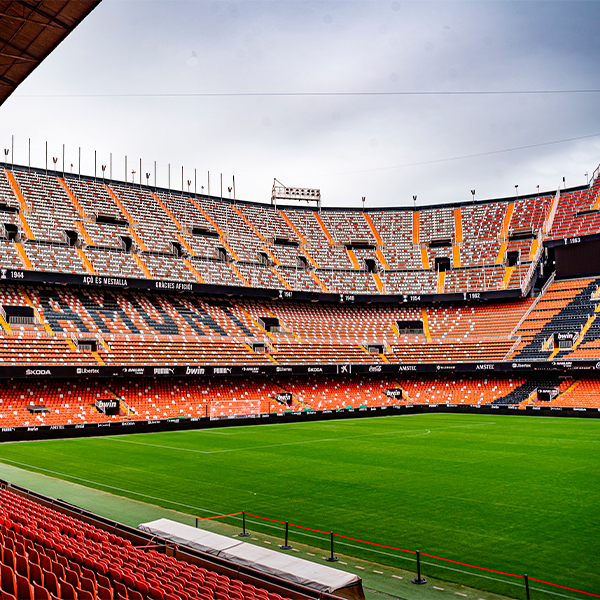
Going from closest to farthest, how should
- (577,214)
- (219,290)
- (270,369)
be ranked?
1. (270,369)
2. (219,290)
3. (577,214)

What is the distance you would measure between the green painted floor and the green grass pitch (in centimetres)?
70

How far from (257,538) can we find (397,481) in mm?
7987

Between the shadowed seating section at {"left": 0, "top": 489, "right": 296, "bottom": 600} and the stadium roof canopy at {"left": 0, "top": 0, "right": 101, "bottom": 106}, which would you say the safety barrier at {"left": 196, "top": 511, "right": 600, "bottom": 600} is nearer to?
the shadowed seating section at {"left": 0, "top": 489, "right": 296, "bottom": 600}

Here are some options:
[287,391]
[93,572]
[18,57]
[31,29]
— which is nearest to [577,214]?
[287,391]

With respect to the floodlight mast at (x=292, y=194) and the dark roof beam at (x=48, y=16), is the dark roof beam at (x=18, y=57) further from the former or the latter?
the floodlight mast at (x=292, y=194)

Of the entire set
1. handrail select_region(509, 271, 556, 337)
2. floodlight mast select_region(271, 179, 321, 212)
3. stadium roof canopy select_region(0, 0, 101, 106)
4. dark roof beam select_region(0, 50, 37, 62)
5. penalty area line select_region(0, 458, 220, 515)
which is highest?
floodlight mast select_region(271, 179, 321, 212)

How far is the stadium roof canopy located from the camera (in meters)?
9.88

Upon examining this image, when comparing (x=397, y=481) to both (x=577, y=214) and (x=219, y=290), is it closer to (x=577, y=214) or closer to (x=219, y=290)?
(x=219, y=290)

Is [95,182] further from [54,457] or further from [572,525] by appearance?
[572,525]

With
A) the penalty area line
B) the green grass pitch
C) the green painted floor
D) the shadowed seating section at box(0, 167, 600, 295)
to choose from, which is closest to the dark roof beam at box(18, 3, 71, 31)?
the green painted floor

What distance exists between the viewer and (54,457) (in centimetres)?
2698

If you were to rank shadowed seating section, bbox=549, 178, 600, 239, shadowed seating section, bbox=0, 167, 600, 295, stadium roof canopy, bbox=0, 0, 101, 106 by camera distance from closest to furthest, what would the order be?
stadium roof canopy, bbox=0, 0, 101, 106, shadowed seating section, bbox=0, 167, 600, 295, shadowed seating section, bbox=549, 178, 600, 239

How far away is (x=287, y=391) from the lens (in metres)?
50.3

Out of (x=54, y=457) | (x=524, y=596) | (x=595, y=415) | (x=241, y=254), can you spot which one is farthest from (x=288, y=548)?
(x=241, y=254)
